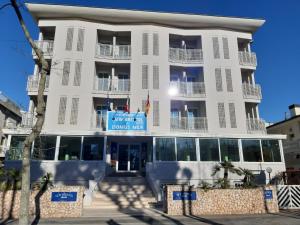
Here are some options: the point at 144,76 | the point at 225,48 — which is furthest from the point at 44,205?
the point at 225,48

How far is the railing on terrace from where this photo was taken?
22.5m

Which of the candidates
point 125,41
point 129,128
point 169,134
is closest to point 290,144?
point 169,134

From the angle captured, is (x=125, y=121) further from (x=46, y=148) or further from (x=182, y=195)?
(x=182, y=195)

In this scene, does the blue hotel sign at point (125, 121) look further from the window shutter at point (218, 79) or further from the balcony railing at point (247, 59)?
the balcony railing at point (247, 59)

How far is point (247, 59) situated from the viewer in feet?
75.6

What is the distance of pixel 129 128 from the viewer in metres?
17.9

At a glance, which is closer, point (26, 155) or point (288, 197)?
point (26, 155)

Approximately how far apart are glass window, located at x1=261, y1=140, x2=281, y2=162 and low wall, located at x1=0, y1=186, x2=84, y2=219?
45.2 feet

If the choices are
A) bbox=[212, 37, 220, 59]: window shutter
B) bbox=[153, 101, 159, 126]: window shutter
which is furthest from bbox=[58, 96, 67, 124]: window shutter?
bbox=[212, 37, 220, 59]: window shutter

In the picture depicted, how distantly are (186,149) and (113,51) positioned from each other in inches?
431

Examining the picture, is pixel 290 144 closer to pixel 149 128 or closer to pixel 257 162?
pixel 257 162

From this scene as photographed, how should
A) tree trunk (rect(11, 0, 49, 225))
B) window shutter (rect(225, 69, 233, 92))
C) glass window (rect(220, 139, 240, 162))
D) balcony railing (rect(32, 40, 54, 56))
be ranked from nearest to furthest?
tree trunk (rect(11, 0, 49, 225)), glass window (rect(220, 139, 240, 162)), balcony railing (rect(32, 40, 54, 56)), window shutter (rect(225, 69, 233, 92))

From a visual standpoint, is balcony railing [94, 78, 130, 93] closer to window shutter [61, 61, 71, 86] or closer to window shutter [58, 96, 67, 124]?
window shutter [61, 61, 71, 86]

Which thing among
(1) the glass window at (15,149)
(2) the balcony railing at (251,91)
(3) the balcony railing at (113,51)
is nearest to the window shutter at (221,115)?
(2) the balcony railing at (251,91)
